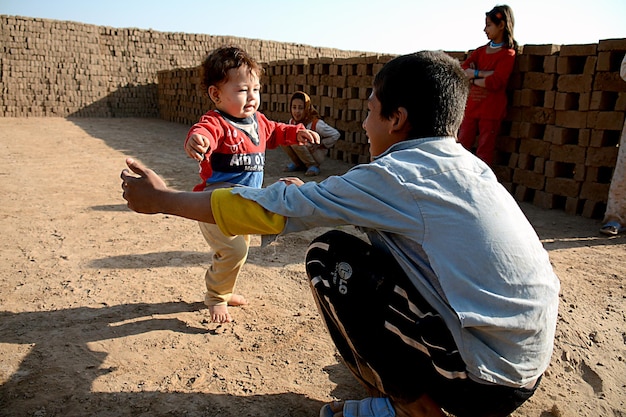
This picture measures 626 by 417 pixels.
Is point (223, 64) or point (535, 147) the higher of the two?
point (223, 64)

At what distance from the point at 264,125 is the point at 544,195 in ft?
12.7

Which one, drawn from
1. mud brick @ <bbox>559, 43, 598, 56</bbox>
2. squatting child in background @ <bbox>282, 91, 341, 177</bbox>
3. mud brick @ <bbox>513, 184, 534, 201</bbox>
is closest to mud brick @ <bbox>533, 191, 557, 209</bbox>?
mud brick @ <bbox>513, 184, 534, 201</bbox>

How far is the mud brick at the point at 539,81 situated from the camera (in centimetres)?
531

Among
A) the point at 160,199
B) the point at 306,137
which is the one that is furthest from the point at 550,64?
the point at 160,199

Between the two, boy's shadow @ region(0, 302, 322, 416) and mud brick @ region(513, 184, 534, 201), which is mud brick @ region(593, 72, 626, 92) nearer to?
mud brick @ region(513, 184, 534, 201)

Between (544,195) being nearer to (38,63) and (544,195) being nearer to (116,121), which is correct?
(116,121)

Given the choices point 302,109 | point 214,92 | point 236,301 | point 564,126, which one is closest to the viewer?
point 214,92

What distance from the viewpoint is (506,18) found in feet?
17.4

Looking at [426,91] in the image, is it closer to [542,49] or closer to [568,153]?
[568,153]

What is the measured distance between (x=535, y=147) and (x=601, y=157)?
0.75m

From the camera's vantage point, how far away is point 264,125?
2959mm

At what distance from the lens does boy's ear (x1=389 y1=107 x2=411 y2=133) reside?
59.6 inches

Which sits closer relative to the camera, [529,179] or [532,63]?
[532,63]

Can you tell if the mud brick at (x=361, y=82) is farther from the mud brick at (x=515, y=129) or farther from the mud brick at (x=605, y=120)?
the mud brick at (x=605, y=120)
